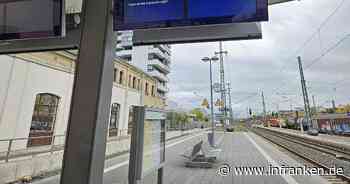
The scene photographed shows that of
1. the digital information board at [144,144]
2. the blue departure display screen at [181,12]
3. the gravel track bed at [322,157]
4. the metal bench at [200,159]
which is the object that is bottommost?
the gravel track bed at [322,157]

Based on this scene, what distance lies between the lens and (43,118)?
9.51 meters

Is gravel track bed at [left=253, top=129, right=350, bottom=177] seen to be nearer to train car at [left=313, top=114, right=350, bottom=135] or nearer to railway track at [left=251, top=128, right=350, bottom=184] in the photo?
railway track at [left=251, top=128, right=350, bottom=184]

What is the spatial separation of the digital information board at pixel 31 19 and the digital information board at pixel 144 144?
1.43 metres

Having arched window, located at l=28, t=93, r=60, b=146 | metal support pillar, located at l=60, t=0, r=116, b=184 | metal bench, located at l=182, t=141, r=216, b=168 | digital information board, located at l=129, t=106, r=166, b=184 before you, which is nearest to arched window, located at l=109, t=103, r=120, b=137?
arched window, located at l=28, t=93, r=60, b=146

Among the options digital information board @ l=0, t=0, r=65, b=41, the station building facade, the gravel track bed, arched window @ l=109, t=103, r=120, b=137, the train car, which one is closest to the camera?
digital information board @ l=0, t=0, r=65, b=41

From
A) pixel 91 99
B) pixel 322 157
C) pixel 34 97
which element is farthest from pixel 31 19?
pixel 322 157

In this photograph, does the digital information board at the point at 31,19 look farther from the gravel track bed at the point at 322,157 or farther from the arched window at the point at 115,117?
the arched window at the point at 115,117

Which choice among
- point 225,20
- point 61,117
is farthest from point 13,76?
point 225,20

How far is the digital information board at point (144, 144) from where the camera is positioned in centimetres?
300

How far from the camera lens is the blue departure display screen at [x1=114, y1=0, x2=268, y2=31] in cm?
210

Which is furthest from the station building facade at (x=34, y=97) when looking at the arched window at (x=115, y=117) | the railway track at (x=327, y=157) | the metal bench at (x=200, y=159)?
the railway track at (x=327, y=157)

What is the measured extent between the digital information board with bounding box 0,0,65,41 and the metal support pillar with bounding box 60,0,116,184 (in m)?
0.42

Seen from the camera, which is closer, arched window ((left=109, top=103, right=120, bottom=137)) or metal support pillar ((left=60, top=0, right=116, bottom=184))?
metal support pillar ((left=60, top=0, right=116, bottom=184))

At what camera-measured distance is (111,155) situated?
841cm
